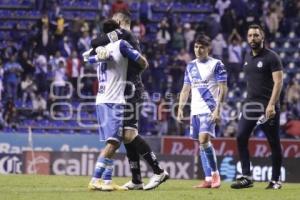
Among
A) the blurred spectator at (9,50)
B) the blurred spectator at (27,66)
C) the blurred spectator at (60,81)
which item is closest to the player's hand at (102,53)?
the blurred spectator at (60,81)

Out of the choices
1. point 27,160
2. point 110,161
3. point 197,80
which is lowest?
point 27,160

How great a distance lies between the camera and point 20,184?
13.6m

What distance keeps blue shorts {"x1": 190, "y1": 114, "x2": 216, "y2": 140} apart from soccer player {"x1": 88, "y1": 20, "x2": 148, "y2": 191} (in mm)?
1625

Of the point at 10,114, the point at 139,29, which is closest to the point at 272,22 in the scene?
the point at 139,29

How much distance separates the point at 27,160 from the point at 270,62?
9634 mm

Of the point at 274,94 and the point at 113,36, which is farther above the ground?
the point at 113,36

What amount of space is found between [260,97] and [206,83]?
2.81 ft

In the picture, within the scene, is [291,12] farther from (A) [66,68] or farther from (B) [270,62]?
(B) [270,62]

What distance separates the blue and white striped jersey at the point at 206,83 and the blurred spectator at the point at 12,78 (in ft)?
45.5

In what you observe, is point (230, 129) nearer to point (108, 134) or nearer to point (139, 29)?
point (139, 29)

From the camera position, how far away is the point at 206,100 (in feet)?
44.0

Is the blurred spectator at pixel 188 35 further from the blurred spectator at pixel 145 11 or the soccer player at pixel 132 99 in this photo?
the soccer player at pixel 132 99

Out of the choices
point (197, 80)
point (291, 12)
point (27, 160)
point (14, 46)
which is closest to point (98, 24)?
point (14, 46)

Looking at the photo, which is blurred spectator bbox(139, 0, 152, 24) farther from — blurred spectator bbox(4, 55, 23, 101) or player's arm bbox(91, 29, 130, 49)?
player's arm bbox(91, 29, 130, 49)
